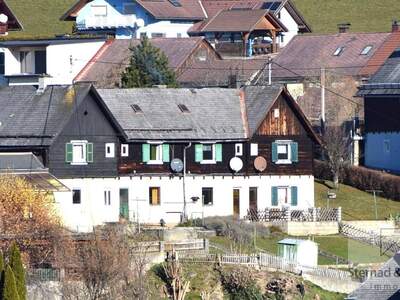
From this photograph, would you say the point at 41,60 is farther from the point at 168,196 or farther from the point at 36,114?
the point at 168,196

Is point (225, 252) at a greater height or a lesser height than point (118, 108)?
lesser

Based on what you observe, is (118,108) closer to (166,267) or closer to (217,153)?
(217,153)

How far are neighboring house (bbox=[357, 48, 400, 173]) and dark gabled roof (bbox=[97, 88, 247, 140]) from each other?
854 centimetres

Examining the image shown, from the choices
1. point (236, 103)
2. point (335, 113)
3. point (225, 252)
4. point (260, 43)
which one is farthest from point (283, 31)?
point (225, 252)

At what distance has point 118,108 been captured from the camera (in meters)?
78.4

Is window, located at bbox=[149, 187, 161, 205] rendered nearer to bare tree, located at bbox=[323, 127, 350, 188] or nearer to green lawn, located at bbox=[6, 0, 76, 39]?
bare tree, located at bbox=[323, 127, 350, 188]

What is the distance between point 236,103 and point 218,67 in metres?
21.2

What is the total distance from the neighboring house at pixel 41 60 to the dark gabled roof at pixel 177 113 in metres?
12.8

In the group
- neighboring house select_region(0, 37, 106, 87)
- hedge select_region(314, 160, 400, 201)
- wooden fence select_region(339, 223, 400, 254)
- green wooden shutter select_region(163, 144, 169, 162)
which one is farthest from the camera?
neighboring house select_region(0, 37, 106, 87)

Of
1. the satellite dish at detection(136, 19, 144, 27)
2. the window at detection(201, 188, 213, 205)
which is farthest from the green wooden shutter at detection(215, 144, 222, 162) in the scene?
the satellite dish at detection(136, 19, 144, 27)

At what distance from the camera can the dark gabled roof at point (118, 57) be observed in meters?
98.3

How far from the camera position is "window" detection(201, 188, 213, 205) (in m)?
77.7

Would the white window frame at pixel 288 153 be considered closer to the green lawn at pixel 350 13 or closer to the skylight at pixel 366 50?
the skylight at pixel 366 50

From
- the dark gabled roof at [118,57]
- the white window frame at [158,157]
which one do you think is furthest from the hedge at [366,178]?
the dark gabled roof at [118,57]
